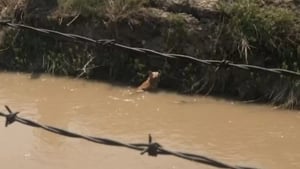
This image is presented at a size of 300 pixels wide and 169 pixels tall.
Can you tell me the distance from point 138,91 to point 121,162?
6.11 feet

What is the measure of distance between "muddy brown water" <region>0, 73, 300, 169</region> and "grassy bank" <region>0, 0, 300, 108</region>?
225mm

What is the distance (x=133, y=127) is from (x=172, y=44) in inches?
55.3

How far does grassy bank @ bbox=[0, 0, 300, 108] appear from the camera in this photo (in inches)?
251

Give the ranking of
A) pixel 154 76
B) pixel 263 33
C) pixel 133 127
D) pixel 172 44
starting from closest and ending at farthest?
pixel 133 127
pixel 263 33
pixel 154 76
pixel 172 44

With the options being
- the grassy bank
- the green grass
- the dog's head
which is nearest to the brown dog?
the dog's head

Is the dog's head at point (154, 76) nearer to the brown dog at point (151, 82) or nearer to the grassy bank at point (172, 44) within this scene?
the brown dog at point (151, 82)

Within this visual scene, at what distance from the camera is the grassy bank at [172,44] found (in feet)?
20.9

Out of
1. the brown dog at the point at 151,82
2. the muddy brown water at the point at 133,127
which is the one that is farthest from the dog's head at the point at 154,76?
the muddy brown water at the point at 133,127

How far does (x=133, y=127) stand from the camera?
5723 millimetres

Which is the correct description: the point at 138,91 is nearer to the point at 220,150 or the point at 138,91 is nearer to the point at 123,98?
the point at 123,98

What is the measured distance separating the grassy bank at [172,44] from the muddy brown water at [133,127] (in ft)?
0.74

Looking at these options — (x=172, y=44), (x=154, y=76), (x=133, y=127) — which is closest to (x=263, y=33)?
(x=172, y=44)

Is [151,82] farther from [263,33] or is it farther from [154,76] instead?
[263,33]

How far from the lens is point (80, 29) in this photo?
293 inches
